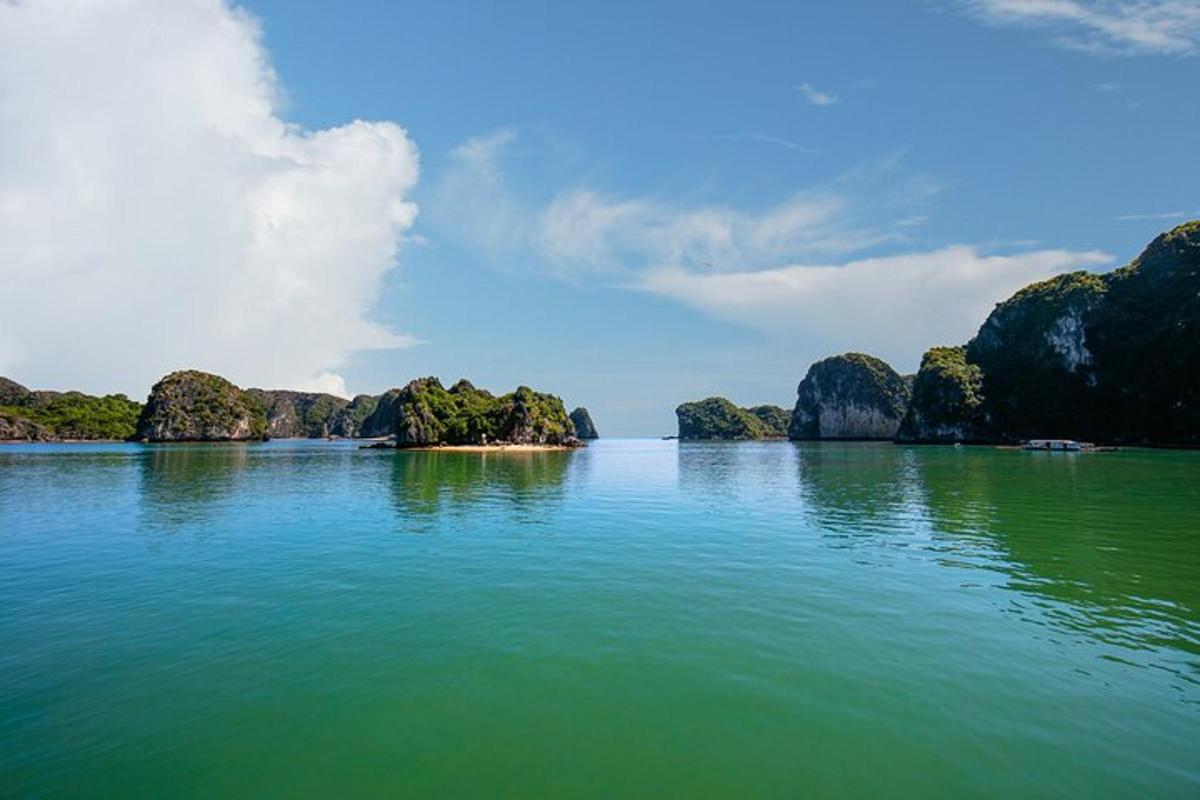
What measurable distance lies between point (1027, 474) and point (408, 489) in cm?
7673

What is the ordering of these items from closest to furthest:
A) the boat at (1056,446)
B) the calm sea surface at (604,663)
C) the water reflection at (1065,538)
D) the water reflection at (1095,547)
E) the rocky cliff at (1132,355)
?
the calm sea surface at (604,663)
the water reflection at (1095,547)
the water reflection at (1065,538)
the boat at (1056,446)
the rocky cliff at (1132,355)

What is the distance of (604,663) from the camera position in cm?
1391

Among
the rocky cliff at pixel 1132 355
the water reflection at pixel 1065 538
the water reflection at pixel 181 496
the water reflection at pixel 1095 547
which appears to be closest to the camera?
the water reflection at pixel 1095 547

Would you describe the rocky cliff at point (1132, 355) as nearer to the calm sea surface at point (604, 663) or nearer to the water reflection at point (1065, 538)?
the water reflection at point (1065, 538)

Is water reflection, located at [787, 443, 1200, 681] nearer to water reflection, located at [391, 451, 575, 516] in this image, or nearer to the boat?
water reflection, located at [391, 451, 575, 516]

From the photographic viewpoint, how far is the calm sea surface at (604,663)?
368 inches

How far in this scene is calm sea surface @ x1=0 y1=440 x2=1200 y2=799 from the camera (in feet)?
30.6

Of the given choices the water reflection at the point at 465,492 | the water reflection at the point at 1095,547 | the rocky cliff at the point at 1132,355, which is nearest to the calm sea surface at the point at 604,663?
the water reflection at the point at 1095,547

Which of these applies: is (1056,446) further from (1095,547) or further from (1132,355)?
(1095,547)

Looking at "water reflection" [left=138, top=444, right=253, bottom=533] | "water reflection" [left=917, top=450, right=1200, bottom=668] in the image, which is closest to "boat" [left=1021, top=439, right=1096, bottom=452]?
"water reflection" [left=917, top=450, right=1200, bottom=668]

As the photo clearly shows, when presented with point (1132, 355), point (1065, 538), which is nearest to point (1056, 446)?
point (1132, 355)

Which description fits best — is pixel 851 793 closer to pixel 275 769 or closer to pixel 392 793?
pixel 392 793

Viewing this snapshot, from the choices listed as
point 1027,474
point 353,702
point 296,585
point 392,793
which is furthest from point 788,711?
point 1027,474

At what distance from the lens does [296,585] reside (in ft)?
71.2
